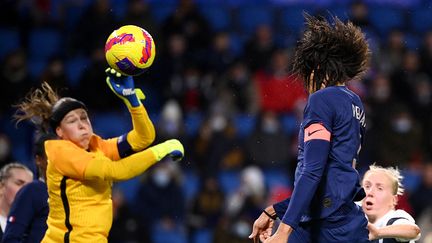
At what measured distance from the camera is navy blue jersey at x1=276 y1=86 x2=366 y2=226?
4.82 meters

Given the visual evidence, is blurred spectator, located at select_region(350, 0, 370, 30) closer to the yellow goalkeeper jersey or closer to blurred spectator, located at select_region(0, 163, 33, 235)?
blurred spectator, located at select_region(0, 163, 33, 235)

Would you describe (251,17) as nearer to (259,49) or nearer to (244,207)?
(259,49)

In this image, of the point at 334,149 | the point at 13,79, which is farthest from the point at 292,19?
the point at 334,149

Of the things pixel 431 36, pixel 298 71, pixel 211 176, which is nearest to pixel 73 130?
pixel 298 71

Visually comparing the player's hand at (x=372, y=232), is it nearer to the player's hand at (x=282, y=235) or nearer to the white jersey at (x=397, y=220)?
the white jersey at (x=397, y=220)

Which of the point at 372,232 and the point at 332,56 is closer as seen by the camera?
the point at 332,56

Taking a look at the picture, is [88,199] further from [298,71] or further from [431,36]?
[431,36]

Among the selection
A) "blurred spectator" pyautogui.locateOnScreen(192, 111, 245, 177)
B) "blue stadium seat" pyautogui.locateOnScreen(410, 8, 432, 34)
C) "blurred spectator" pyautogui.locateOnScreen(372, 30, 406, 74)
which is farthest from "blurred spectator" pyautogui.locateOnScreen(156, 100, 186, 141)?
"blue stadium seat" pyautogui.locateOnScreen(410, 8, 432, 34)

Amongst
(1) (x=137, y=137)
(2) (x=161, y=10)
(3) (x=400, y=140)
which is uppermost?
(2) (x=161, y=10)

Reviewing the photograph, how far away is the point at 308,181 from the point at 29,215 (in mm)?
2415

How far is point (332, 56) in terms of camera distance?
5.08m

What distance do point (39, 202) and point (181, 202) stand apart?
6.22 metres

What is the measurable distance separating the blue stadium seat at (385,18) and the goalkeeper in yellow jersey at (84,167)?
10085 mm

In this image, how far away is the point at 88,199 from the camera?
600cm
